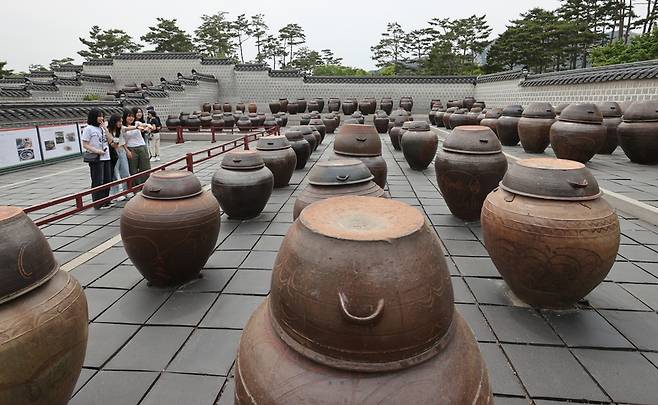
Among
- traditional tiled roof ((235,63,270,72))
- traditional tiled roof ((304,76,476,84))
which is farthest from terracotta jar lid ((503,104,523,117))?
traditional tiled roof ((235,63,270,72))

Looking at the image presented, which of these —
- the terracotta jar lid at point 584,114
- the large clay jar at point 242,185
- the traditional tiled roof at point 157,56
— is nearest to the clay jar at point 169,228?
the large clay jar at point 242,185

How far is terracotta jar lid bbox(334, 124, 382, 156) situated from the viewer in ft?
21.4

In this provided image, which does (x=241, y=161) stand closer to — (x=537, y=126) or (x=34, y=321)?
(x=34, y=321)

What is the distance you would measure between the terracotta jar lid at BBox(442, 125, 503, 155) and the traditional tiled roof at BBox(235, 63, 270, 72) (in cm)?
2430

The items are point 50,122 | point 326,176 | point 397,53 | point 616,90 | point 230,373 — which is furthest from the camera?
point 397,53

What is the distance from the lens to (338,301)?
1.49 m

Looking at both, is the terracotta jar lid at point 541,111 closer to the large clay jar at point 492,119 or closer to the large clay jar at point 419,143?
the large clay jar at point 492,119

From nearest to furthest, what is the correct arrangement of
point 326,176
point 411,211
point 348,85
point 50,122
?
point 411,211
point 326,176
point 50,122
point 348,85

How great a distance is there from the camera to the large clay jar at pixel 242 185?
5.94m

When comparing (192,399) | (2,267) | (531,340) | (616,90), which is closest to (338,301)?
(192,399)

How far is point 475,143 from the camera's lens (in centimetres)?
551

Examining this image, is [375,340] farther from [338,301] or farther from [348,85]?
[348,85]

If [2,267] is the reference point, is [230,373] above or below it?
below

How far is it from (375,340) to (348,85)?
26.9 metres
